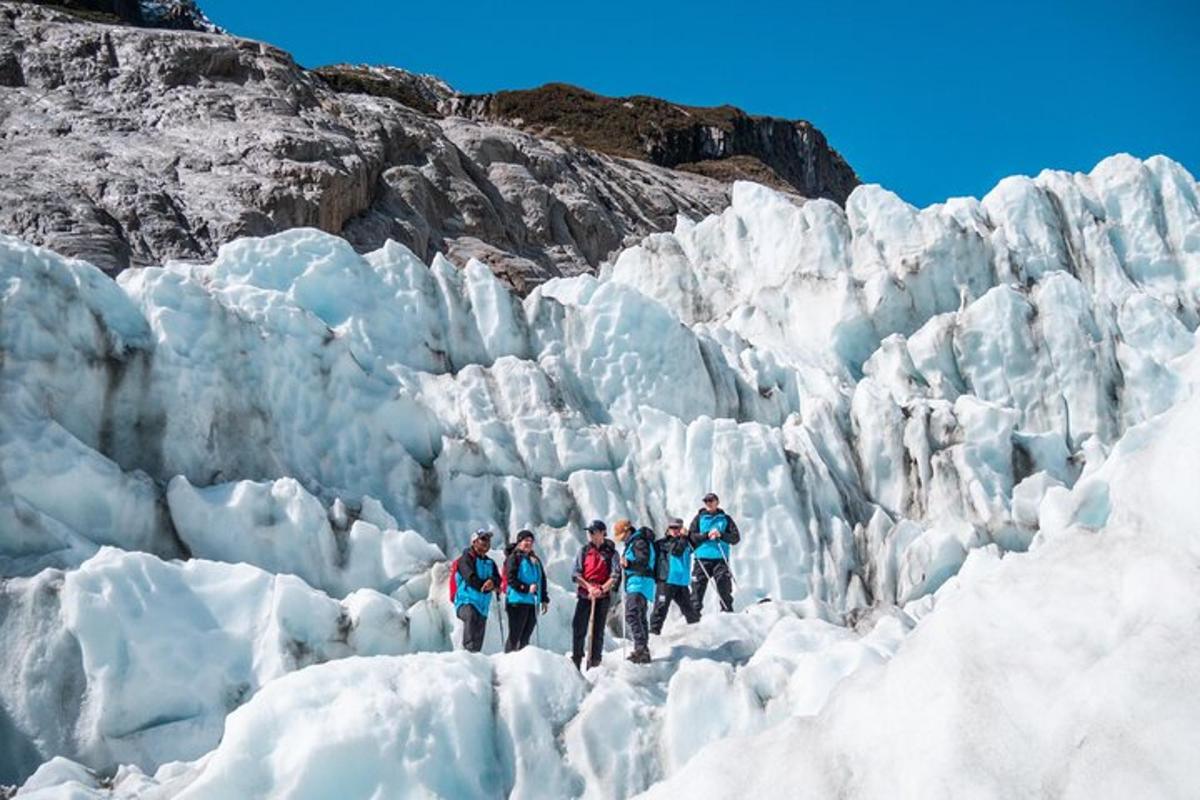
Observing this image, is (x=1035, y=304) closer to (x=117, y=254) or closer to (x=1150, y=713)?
(x=117, y=254)

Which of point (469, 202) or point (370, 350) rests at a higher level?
point (469, 202)

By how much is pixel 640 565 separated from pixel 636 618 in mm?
700

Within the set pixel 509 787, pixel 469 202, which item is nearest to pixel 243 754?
pixel 509 787

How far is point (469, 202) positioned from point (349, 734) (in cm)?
3635

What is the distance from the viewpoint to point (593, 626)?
12812mm

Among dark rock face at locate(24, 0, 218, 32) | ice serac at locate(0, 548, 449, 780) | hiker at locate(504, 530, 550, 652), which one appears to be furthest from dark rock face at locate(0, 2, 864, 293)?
hiker at locate(504, 530, 550, 652)

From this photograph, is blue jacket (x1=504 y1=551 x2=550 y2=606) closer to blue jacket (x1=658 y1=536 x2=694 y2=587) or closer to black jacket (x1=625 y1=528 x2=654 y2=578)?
black jacket (x1=625 y1=528 x2=654 y2=578)

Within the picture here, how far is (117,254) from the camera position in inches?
1266

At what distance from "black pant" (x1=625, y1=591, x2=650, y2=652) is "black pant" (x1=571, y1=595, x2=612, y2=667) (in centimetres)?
25

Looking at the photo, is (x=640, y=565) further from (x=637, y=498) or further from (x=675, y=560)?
(x=637, y=498)

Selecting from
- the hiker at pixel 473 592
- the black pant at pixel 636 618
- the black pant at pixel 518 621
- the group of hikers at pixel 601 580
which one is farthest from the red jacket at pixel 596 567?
the hiker at pixel 473 592

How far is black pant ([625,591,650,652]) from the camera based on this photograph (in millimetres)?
12227

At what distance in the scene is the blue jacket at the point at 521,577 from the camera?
43.2ft

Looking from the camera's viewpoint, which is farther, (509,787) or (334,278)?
(334,278)
